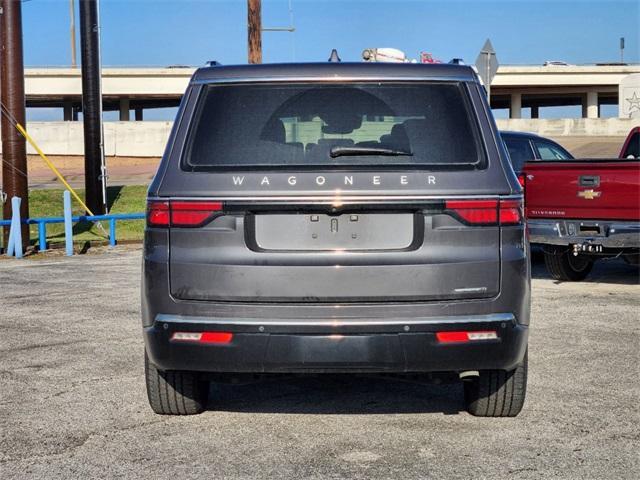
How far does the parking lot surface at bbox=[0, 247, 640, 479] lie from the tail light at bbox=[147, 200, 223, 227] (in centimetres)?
112

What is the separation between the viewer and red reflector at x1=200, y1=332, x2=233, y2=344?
439 centimetres

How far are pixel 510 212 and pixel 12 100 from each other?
1480 centimetres

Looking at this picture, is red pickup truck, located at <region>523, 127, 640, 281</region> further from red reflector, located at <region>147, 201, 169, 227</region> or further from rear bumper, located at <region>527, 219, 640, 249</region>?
red reflector, located at <region>147, 201, 169, 227</region>

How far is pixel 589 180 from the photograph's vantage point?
34.5 feet

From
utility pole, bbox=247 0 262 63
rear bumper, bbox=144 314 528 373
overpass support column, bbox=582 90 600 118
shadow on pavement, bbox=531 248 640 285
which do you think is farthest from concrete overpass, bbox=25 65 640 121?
rear bumper, bbox=144 314 528 373

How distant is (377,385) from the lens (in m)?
6.04

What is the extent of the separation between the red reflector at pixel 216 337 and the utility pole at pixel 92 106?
18128mm

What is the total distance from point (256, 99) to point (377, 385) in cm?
224

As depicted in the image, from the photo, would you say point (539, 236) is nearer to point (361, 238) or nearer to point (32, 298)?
point (32, 298)

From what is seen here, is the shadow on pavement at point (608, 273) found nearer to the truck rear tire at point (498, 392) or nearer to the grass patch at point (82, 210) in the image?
the truck rear tire at point (498, 392)

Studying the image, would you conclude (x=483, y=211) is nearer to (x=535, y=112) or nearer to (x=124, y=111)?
(x=124, y=111)

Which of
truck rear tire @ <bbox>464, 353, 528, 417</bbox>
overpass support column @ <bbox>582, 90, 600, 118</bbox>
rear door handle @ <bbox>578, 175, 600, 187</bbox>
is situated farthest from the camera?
overpass support column @ <bbox>582, 90, 600, 118</bbox>

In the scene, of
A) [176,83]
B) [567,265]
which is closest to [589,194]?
[567,265]

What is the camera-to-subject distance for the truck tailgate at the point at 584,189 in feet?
33.6
